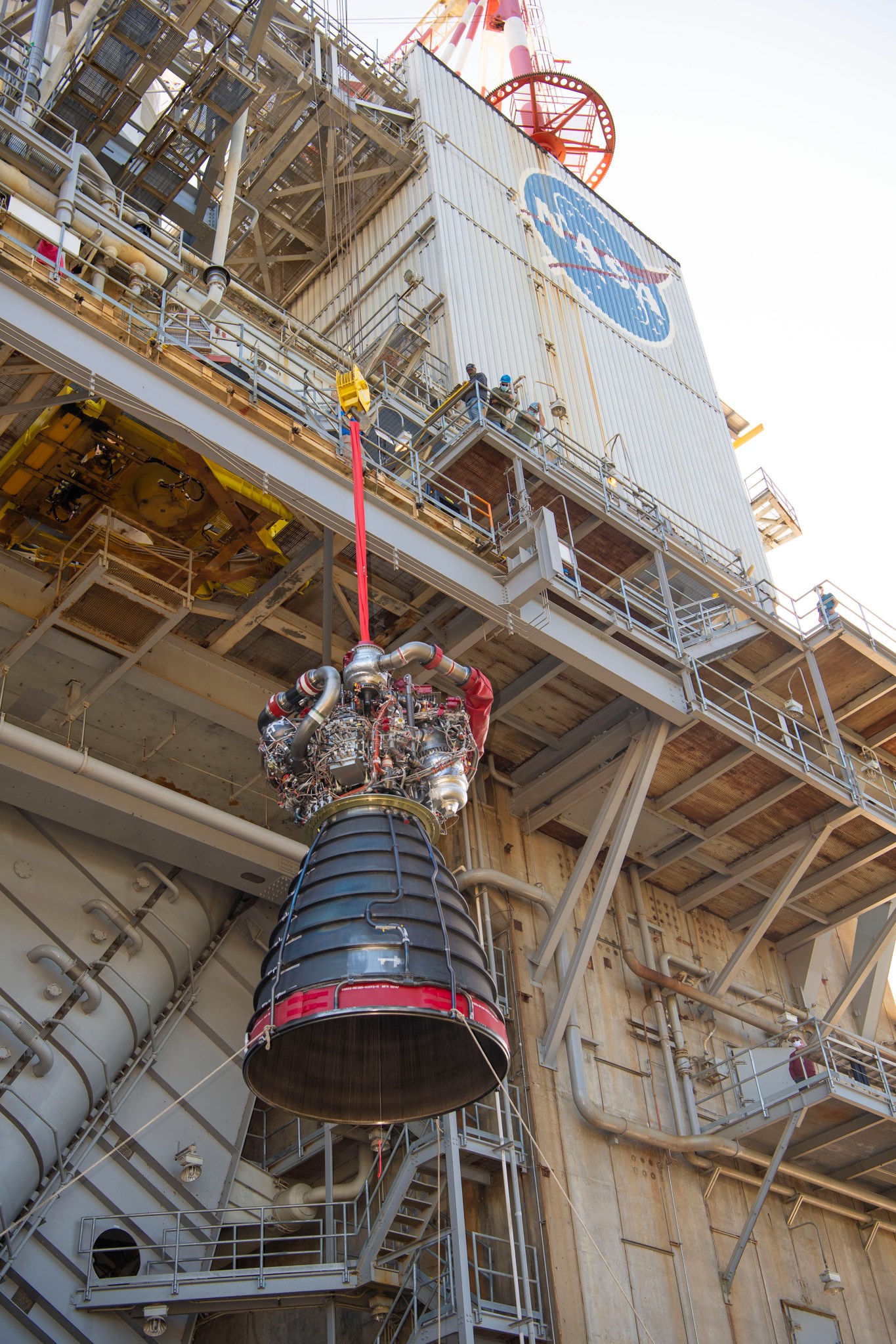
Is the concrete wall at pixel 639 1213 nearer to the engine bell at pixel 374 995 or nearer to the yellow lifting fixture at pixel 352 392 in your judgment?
the engine bell at pixel 374 995

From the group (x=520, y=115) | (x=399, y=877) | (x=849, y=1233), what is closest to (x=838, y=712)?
(x=849, y=1233)

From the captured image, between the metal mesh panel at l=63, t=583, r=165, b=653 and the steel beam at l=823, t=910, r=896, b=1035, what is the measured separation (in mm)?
13698

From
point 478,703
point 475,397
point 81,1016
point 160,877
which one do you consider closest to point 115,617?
point 160,877

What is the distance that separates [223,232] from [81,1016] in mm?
13065

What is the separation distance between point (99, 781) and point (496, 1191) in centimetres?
782

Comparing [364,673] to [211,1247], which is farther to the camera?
[211,1247]

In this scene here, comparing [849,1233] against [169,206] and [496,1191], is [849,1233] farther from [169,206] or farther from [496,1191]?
[169,206]

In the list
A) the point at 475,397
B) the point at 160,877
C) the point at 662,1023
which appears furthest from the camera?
the point at 662,1023

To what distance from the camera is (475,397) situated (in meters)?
18.5

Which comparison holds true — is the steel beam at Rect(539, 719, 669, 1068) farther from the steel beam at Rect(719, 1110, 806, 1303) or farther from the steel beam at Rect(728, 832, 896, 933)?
the steel beam at Rect(728, 832, 896, 933)

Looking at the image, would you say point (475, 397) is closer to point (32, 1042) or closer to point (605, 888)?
point (605, 888)

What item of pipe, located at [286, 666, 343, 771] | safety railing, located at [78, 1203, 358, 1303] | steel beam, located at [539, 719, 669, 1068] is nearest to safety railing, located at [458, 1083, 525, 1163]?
steel beam, located at [539, 719, 669, 1068]

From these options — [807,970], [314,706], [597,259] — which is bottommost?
[314,706]

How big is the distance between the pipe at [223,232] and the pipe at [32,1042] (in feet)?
34.4
